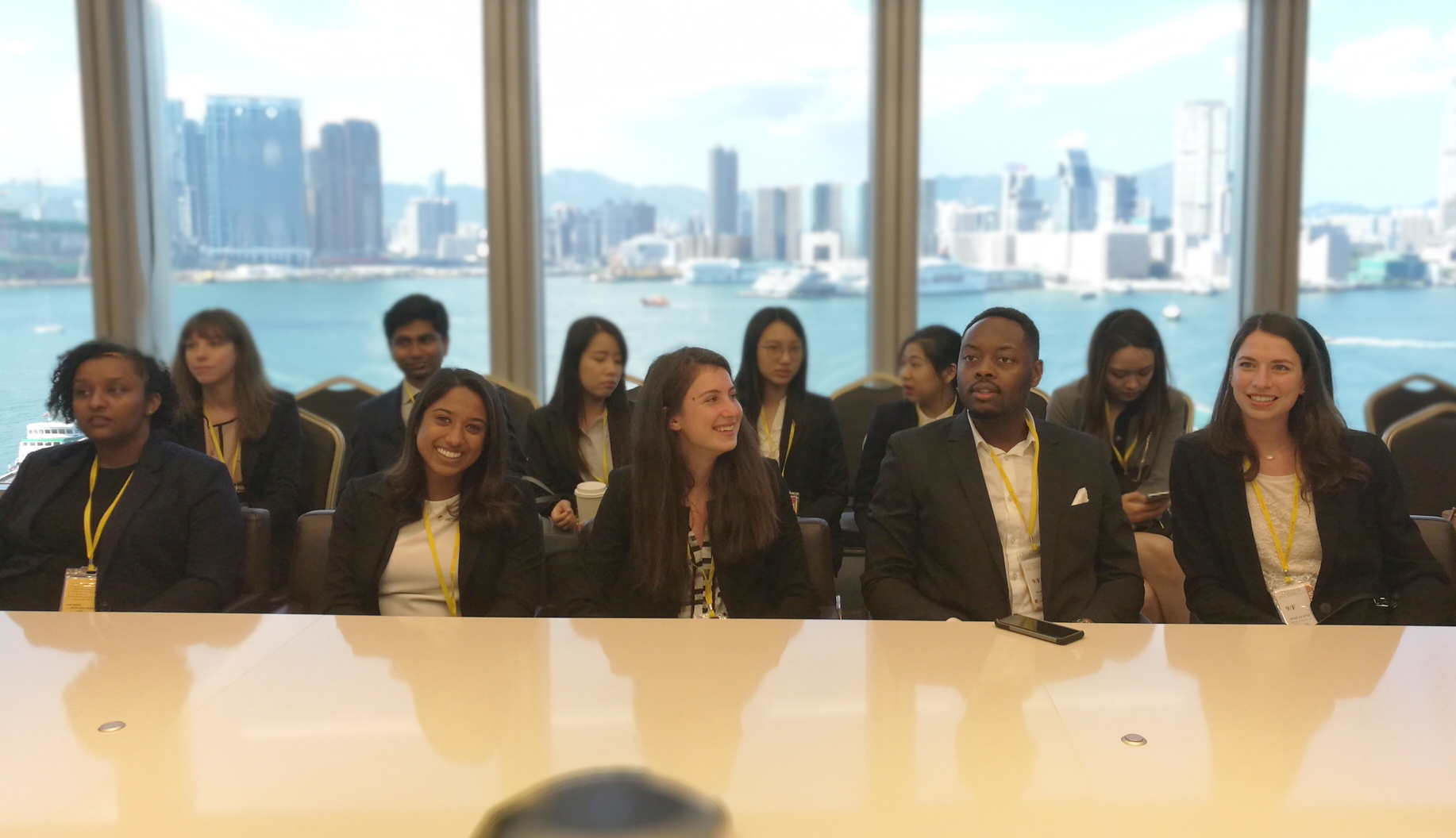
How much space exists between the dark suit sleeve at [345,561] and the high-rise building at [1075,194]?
4477 mm

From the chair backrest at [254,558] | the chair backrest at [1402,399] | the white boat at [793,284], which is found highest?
the white boat at [793,284]

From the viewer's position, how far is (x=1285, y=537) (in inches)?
112

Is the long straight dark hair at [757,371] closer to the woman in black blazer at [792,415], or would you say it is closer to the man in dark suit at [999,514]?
the woman in black blazer at [792,415]

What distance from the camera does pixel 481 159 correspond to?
6.02 metres

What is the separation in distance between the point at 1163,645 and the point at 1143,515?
160 cm

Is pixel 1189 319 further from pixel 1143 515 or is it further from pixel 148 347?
pixel 148 347

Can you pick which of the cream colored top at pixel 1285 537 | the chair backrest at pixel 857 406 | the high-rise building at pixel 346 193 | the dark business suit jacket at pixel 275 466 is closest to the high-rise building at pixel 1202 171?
the chair backrest at pixel 857 406

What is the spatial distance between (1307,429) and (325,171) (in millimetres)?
5037

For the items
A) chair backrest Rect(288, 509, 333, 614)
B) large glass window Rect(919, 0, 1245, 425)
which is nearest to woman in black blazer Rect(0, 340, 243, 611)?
chair backrest Rect(288, 509, 333, 614)

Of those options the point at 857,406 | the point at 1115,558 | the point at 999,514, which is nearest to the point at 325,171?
the point at 857,406

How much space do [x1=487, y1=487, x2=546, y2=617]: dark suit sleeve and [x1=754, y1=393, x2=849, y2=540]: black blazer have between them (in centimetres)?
147

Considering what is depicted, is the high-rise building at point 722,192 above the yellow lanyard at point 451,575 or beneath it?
above

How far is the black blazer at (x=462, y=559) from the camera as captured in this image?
2.82 m

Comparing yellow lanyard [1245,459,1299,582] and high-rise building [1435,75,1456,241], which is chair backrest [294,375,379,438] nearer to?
yellow lanyard [1245,459,1299,582]
